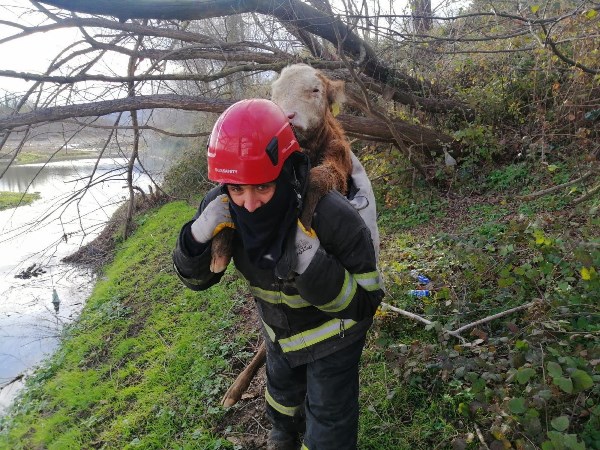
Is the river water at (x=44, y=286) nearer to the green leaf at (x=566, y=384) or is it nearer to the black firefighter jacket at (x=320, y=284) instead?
the black firefighter jacket at (x=320, y=284)

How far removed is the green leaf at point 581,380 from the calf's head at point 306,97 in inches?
61.6

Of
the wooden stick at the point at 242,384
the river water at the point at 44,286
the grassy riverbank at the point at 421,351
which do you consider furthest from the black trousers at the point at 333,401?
the river water at the point at 44,286

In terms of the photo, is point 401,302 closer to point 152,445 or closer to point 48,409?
point 152,445

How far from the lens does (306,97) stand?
7.44ft

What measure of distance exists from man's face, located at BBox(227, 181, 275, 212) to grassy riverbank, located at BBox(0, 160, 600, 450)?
1250mm

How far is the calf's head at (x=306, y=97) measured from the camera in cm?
220

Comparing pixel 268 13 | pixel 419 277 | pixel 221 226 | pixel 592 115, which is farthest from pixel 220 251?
pixel 592 115

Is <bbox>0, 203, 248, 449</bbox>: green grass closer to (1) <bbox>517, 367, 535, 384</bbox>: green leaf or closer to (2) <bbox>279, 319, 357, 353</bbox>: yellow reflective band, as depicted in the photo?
(2) <bbox>279, 319, 357, 353</bbox>: yellow reflective band

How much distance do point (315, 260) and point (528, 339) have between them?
1273mm

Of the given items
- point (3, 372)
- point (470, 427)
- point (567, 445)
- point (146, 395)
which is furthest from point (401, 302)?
point (3, 372)

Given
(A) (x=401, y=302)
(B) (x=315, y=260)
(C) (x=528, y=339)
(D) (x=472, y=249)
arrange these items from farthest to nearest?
(A) (x=401, y=302) → (D) (x=472, y=249) → (C) (x=528, y=339) → (B) (x=315, y=260)

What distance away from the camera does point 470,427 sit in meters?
2.25

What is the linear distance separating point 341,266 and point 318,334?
405 mm

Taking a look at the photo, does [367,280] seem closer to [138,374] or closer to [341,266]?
[341,266]
